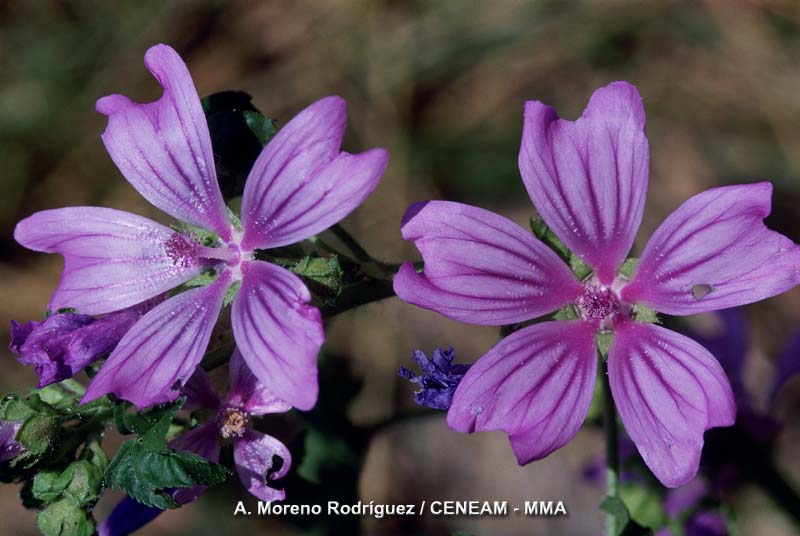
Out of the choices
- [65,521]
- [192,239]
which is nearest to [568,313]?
[192,239]

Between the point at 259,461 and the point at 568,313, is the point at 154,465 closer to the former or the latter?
the point at 259,461

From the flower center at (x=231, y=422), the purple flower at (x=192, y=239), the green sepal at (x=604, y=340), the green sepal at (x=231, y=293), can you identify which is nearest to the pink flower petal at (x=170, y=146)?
the purple flower at (x=192, y=239)

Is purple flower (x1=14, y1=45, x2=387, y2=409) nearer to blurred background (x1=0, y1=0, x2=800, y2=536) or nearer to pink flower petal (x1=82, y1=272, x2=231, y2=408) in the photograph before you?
pink flower petal (x1=82, y1=272, x2=231, y2=408)

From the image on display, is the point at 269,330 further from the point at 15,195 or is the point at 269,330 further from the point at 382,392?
the point at 15,195

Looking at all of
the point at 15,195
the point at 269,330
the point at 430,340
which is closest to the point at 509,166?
the point at 430,340

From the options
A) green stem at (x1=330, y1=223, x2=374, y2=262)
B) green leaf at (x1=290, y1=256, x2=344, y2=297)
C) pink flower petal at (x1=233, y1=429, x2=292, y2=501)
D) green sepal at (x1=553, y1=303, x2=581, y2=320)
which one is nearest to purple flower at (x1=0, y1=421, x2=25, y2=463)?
pink flower petal at (x1=233, y1=429, x2=292, y2=501)
